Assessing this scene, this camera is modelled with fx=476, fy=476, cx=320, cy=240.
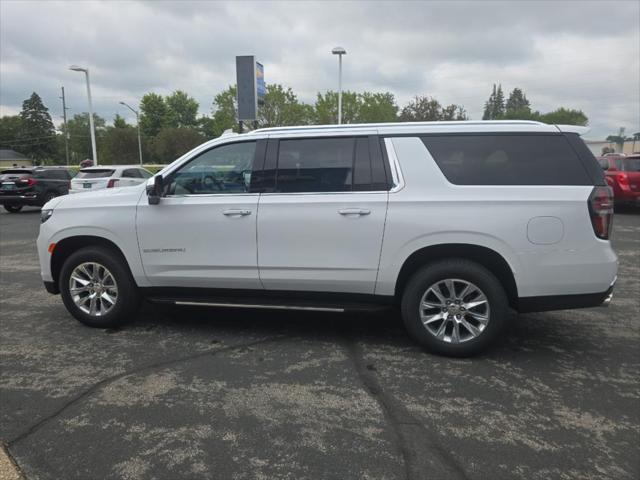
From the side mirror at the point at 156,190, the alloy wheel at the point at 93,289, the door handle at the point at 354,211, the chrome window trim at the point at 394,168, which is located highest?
the chrome window trim at the point at 394,168

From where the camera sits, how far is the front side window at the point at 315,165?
4.15 m

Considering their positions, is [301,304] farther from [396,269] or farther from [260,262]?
[396,269]

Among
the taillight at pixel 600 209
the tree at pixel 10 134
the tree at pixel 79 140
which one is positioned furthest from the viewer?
the tree at pixel 79 140

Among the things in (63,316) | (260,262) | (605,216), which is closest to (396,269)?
(260,262)

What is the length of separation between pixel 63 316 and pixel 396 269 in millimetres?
3680

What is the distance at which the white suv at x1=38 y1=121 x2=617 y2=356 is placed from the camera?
378 cm

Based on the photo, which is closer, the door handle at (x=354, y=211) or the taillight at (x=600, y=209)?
the taillight at (x=600, y=209)

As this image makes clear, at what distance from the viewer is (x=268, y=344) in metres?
4.36

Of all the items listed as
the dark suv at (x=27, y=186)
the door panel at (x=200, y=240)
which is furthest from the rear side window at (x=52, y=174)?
the door panel at (x=200, y=240)

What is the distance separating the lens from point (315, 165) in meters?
4.21

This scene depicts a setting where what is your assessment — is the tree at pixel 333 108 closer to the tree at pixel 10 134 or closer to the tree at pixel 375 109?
the tree at pixel 375 109

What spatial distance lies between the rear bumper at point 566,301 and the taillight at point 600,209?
0.47 metres

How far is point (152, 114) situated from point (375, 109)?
55.2 meters

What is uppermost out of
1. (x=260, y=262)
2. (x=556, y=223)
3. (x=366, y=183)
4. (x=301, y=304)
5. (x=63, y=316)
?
(x=366, y=183)
